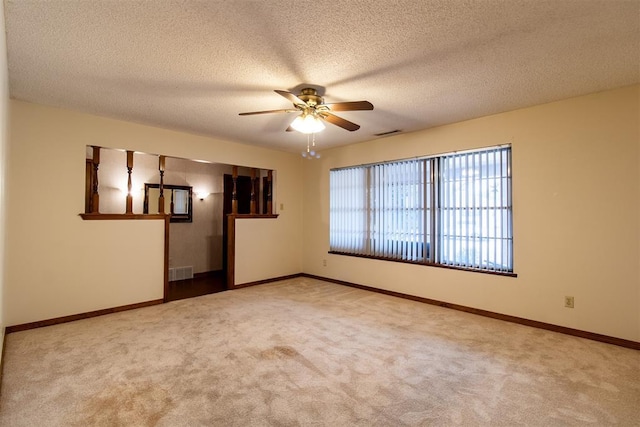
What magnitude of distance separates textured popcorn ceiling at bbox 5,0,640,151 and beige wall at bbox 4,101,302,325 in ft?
1.25

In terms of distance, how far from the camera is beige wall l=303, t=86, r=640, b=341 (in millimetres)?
2947

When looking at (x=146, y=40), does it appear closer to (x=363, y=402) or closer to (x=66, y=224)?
(x=66, y=224)

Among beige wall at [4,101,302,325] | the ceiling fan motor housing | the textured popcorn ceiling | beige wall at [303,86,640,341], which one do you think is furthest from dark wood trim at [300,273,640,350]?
beige wall at [4,101,302,325]

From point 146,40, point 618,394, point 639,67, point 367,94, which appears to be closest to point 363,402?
point 618,394

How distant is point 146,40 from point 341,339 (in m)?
2.98

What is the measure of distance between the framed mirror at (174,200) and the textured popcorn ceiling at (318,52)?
226 centimetres

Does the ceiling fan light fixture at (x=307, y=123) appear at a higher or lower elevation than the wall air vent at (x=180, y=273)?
higher

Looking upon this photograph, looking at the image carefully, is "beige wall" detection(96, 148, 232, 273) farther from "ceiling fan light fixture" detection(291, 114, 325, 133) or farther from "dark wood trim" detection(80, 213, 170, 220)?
"ceiling fan light fixture" detection(291, 114, 325, 133)

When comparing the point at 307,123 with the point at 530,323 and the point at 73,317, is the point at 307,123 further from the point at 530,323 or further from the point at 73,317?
the point at 73,317

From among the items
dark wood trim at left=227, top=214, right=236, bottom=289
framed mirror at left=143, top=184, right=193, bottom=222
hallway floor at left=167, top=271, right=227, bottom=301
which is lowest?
hallway floor at left=167, top=271, right=227, bottom=301

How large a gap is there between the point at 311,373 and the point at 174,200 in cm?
471

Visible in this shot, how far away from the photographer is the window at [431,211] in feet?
12.4

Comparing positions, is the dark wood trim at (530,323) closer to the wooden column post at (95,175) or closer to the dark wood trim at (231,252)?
the dark wood trim at (231,252)

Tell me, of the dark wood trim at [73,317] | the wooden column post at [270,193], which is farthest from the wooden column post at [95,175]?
the wooden column post at [270,193]
